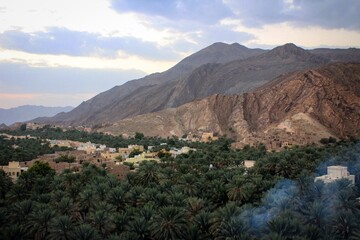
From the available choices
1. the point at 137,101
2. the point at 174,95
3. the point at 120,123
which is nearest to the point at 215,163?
the point at 120,123

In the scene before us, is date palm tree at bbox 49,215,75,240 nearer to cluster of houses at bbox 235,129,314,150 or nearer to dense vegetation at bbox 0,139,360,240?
dense vegetation at bbox 0,139,360,240

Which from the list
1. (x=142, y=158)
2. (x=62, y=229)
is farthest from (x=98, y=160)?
(x=62, y=229)

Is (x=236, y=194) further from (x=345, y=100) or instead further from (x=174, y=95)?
(x=174, y=95)

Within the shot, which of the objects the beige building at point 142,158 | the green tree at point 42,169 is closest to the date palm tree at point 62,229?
the green tree at point 42,169

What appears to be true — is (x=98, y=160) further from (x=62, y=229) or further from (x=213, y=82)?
(x=213, y=82)

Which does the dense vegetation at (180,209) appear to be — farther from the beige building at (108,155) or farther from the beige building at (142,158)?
the beige building at (108,155)

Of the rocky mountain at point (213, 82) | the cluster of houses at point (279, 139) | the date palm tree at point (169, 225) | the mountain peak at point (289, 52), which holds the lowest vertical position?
the cluster of houses at point (279, 139)

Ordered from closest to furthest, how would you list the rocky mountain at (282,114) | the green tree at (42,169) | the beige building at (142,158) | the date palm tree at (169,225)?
the date palm tree at (169,225), the green tree at (42,169), the beige building at (142,158), the rocky mountain at (282,114)
